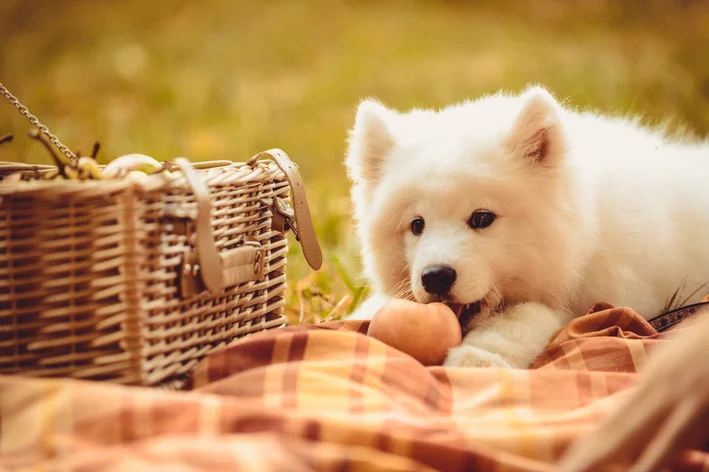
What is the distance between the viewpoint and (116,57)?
8195mm

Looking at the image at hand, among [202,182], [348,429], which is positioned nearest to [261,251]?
[202,182]

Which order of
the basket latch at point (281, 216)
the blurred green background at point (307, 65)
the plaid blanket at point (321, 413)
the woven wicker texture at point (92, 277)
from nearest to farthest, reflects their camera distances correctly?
1. the plaid blanket at point (321, 413)
2. the woven wicker texture at point (92, 277)
3. the basket latch at point (281, 216)
4. the blurred green background at point (307, 65)

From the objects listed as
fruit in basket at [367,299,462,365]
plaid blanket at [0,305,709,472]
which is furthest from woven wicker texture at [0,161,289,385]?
fruit in basket at [367,299,462,365]

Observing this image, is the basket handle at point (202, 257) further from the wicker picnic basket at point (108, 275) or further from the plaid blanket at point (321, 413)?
the plaid blanket at point (321, 413)

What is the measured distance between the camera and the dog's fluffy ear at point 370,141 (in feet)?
8.74

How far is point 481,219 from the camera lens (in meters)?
2.37

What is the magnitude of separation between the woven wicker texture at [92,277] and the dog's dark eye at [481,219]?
941 millimetres

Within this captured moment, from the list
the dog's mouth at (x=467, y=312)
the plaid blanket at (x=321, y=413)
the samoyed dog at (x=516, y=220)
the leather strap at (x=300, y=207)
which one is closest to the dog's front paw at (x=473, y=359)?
the samoyed dog at (x=516, y=220)

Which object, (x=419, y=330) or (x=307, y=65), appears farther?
(x=307, y=65)

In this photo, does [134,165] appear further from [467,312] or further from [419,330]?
[467,312]

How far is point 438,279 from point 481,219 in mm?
280

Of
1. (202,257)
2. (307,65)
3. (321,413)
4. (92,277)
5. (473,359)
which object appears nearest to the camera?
(321,413)

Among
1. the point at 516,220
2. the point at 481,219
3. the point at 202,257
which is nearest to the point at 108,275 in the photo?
the point at 202,257

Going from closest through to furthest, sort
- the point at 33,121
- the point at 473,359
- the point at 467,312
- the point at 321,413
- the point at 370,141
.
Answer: the point at 321,413 → the point at 473,359 → the point at 33,121 → the point at 467,312 → the point at 370,141
